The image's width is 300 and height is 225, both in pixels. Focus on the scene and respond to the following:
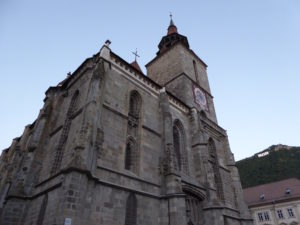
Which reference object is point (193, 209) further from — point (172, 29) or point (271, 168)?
point (271, 168)

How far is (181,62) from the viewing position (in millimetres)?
22531

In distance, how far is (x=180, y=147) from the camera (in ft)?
51.4

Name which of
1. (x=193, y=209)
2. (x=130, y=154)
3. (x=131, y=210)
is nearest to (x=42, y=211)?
(x=131, y=210)

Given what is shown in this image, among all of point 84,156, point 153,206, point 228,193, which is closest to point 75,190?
point 84,156

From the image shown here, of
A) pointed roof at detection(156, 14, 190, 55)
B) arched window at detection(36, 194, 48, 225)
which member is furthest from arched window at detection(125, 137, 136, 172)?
pointed roof at detection(156, 14, 190, 55)

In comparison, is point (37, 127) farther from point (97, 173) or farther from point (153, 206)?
point (153, 206)

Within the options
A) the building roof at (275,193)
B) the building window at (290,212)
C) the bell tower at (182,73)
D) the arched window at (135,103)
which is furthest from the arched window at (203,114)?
the building window at (290,212)

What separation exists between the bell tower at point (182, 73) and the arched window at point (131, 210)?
36.0ft

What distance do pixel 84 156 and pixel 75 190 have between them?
139cm

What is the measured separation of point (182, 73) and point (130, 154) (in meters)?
12.2

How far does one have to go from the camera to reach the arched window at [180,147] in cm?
1485

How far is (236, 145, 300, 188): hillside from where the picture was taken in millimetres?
56344

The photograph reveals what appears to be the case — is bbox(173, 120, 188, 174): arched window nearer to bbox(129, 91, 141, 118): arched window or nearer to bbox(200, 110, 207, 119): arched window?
bbox(129, 91, 141, 118): arched window

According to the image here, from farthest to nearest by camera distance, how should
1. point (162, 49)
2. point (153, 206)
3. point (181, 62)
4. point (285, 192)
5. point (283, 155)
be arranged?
point (283, 155)
point (285, 192)
point (162, 49)
point (181, 62)
point (153, 206)
